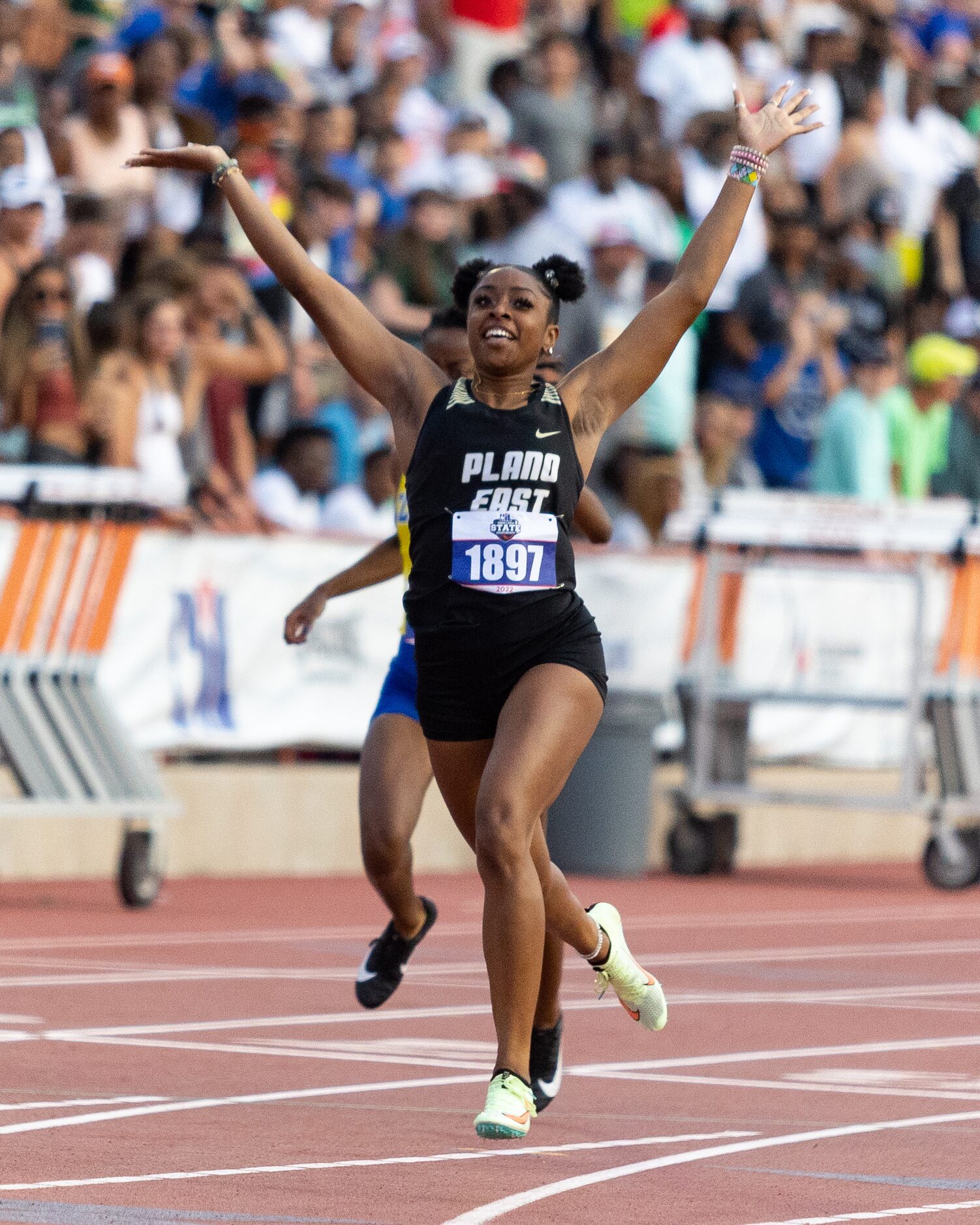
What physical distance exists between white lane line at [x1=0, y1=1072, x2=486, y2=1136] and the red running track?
0.06ft

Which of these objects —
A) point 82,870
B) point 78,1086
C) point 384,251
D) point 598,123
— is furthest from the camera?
point 598,123

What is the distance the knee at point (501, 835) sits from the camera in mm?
6277

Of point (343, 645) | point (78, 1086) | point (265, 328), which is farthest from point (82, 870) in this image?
point (78, 1086)

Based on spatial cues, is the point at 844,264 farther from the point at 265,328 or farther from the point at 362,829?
the point at 362,829

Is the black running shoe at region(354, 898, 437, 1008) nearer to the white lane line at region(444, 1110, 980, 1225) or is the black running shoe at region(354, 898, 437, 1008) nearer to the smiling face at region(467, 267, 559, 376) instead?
the white lane line at region(444, 1110, 980, 1225)

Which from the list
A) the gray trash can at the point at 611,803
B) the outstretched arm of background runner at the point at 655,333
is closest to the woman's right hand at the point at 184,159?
the outstretched arm of background runner at the point at 655,333

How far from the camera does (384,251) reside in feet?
54.6

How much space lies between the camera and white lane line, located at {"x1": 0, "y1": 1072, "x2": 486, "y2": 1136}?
21.0 ft

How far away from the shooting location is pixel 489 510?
21.3 feet

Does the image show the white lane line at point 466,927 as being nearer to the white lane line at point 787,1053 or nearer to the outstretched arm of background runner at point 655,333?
the white lane line at point 787,1053

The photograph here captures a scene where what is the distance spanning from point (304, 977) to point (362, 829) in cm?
211

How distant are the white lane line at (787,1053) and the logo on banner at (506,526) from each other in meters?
2.12

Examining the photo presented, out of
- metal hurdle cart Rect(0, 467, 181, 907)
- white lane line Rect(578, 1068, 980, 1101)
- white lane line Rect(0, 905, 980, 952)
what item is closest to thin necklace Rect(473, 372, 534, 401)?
white lane line Rect(578, 1068, 980, 1101)

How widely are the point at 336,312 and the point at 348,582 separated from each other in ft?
6.29
